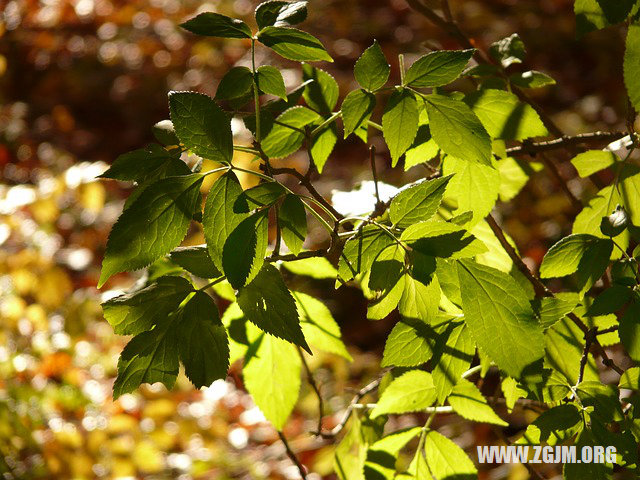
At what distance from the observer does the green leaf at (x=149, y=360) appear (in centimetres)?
65

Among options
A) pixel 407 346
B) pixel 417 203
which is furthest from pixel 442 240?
pixel 407 346

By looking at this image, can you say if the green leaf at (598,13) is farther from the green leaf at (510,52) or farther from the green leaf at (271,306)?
the green leaf at (271,306)

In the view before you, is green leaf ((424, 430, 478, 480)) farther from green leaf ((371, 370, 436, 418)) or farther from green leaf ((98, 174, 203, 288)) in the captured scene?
green leaf ((98, 174, 203, 288))

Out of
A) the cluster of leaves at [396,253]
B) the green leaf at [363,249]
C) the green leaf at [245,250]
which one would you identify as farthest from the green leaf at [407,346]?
the green leaf at [245,250]

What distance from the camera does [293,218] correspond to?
0.69m

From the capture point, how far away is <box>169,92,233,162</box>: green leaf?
0.64m

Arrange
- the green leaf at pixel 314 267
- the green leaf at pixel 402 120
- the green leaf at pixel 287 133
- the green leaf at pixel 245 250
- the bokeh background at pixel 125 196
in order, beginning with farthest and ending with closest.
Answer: the bokeh background at pixel 125 196
the green leaf at pixel 314 267
the green leaf at pixel 287 133
the green leaf at pixel 402 120
the green leaf at pixel 245 250

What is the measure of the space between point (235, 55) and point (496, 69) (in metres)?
6.95

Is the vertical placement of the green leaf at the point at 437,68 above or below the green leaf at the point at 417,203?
above

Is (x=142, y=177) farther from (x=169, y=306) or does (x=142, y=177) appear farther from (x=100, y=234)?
(x=100, y=234)

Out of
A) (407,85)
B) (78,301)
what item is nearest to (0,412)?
(78,301)

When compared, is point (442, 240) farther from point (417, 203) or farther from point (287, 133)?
point (287, 133)

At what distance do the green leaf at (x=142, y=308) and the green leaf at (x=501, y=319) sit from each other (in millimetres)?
332

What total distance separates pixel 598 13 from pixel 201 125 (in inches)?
19.8
